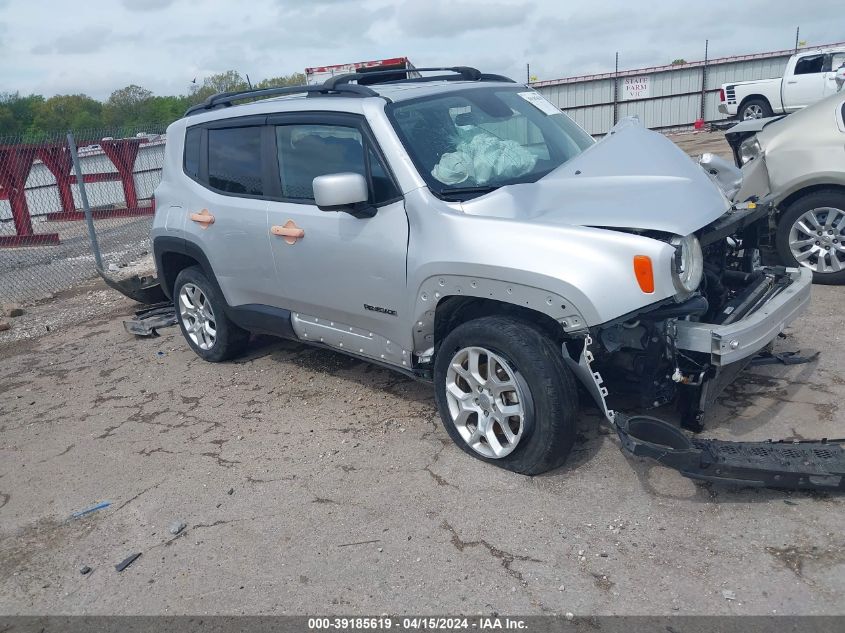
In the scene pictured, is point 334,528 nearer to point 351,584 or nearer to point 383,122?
point 351,584

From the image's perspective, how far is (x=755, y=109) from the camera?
1931cm

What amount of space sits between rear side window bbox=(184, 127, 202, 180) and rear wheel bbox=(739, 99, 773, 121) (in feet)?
57.4

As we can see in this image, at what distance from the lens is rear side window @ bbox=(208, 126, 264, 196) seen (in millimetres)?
4953

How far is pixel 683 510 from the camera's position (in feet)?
11.0

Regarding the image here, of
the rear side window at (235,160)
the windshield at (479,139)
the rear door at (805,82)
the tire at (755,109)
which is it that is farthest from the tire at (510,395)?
the tire at (755,109)

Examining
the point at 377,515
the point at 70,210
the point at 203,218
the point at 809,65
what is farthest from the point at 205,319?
the point at 809,65

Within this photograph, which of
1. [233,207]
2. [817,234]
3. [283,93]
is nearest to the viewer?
[233,207]

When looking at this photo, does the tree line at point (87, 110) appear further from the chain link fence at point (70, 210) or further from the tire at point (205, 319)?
the tire at point (205, 319)

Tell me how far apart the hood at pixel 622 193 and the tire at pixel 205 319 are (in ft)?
8.69

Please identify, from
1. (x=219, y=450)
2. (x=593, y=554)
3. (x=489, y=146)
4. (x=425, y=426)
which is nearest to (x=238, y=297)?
(x=219, y=450)

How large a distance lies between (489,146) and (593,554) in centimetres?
238

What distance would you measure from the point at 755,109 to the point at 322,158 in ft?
59.9

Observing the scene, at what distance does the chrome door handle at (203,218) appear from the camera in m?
5.28

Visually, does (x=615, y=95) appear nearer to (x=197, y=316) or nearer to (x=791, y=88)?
(x=791, y=88)
